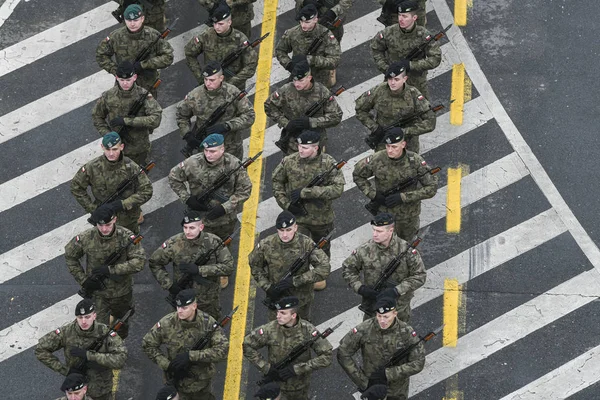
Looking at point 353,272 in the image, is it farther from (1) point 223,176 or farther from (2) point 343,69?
(2) point 343,69

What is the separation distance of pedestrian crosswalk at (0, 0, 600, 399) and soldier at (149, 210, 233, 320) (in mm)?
1452

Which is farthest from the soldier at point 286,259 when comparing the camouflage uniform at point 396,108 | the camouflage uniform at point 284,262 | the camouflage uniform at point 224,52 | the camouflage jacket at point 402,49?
the camouflage jacket at point 402,49

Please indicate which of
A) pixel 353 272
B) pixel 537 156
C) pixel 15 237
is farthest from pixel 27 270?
pixel 537 156

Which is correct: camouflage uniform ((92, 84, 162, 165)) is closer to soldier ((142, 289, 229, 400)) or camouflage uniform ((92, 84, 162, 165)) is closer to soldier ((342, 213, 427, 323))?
soldier ((142, 289, 229, 400))

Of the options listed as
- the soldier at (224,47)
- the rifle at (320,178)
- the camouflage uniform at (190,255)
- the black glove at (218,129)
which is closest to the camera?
the camouflage uniform at (190,255)

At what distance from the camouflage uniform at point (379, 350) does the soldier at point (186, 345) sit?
1527 mm

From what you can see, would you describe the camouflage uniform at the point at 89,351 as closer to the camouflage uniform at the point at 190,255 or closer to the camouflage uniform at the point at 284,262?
the camouflage uniform at the point at 190,255

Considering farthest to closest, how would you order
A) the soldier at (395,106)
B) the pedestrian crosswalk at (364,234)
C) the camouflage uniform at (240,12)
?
the camouflage uniform at (240,12) < the soldier at (395,106) < the pedestrian crosswalk at (364,234)

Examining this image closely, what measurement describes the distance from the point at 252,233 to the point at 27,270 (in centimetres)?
326

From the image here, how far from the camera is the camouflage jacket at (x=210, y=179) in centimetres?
2320

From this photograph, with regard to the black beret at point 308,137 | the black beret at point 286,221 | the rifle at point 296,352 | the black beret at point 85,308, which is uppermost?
Result: the black beret at point 85,308

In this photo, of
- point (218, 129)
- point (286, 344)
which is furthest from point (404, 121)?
point (286, 344)

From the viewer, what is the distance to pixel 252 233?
24.8 meters

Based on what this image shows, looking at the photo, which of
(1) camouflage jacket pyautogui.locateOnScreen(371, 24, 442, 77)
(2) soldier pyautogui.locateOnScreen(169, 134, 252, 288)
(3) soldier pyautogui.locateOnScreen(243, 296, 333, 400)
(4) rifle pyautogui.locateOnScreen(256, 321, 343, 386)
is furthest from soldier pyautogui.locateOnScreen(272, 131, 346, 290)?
(1) camouflage jacket pyautogui.locateOnScreen(371, 24, 442, 77)
